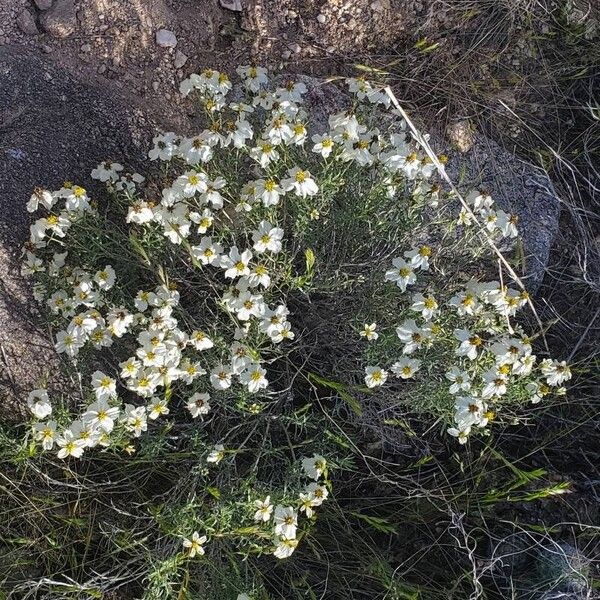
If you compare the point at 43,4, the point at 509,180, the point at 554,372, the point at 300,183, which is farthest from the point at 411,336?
the point at 43,4

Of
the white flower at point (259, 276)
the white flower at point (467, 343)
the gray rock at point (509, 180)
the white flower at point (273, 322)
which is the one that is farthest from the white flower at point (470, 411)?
the gray rock at point (509, 180)

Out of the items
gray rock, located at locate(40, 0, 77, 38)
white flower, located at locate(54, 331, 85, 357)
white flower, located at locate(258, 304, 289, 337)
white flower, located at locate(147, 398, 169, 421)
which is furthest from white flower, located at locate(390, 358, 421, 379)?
gray rock, located at locate(40, 0, 77, 38)

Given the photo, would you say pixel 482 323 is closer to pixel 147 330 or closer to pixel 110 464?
pixel 147 330

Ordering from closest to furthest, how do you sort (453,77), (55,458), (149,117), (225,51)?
(55,458) → (149,117) → (225,51) → (453,77)

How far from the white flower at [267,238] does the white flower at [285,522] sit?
98 centimetres

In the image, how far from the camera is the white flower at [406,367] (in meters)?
2.88

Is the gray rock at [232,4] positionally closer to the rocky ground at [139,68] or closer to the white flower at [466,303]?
the rocky ground at [139,68]

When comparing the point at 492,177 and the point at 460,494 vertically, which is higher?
the point at 492,177

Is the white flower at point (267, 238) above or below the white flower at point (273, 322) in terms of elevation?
above

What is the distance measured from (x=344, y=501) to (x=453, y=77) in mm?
2395

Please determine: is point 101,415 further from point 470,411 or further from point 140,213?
point 470,411

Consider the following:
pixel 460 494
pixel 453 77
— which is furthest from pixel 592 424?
pixel 453 77

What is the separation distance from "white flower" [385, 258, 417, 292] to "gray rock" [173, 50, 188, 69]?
1.58 meters

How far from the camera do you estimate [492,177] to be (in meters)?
3.98
